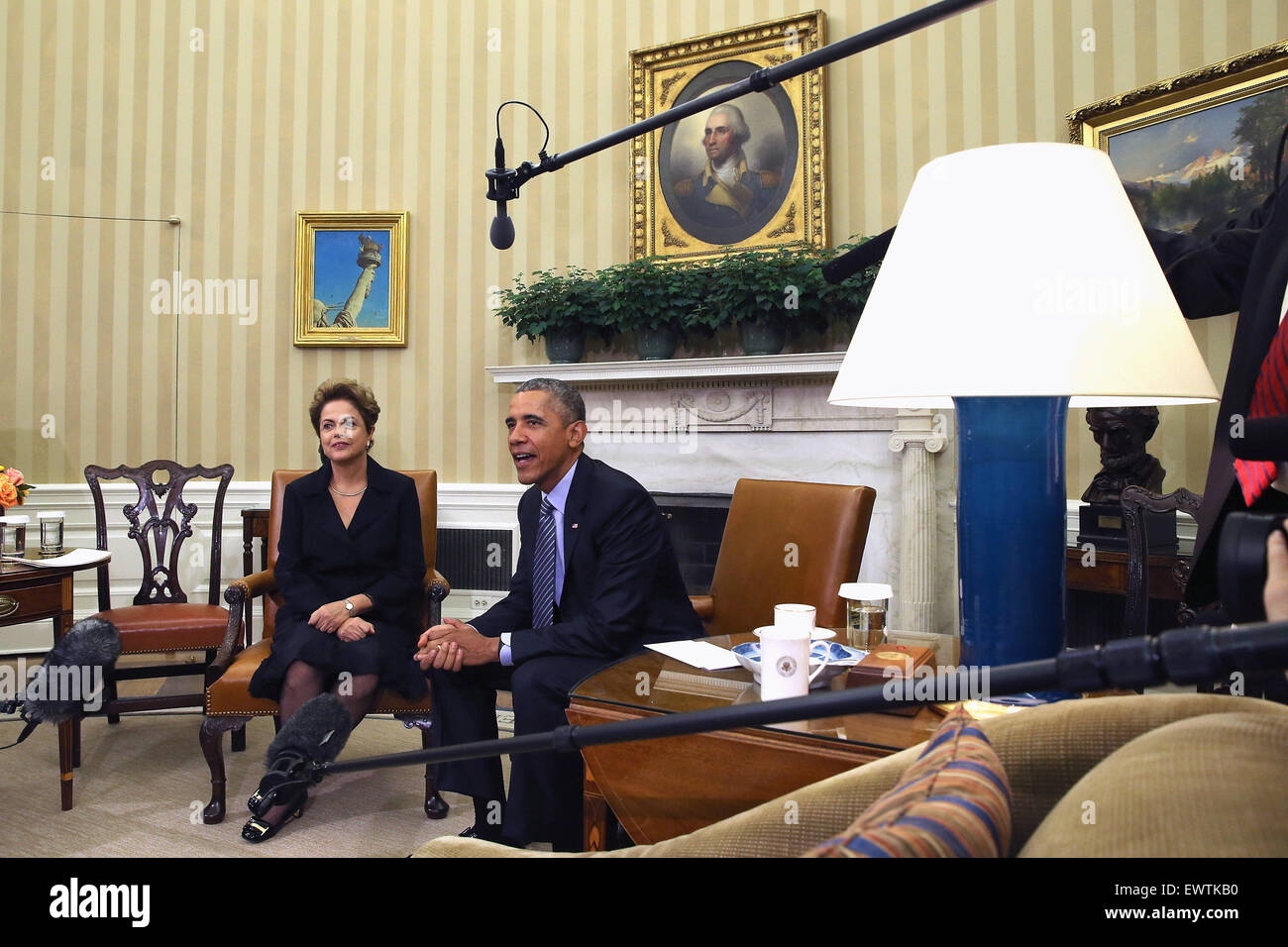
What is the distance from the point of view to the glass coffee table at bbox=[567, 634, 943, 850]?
1452mm

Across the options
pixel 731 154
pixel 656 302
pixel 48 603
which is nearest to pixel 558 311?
pixel 656 302

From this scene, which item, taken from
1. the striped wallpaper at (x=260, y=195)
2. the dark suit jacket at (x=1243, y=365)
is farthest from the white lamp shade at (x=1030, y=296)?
the striped wallpaper at (x=260, y=195)

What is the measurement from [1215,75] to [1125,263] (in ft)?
10.1

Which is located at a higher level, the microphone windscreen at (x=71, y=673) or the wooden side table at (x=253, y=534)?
the wooden side table at (x=253, y=534)

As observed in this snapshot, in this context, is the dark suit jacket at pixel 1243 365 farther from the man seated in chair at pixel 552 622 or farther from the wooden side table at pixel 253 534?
the wooden side table at pixel 253 534

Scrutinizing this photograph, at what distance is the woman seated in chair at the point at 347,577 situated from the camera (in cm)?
288

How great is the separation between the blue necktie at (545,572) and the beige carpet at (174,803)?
2.55ft

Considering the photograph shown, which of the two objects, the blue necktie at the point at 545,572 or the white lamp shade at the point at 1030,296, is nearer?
the white lamp shade at the point at 1030,296

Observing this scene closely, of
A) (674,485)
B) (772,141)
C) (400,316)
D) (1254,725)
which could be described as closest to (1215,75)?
(772,141)

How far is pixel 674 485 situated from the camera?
15.8 ft

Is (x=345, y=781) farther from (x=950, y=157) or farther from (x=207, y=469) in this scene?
(x=950, y=157)

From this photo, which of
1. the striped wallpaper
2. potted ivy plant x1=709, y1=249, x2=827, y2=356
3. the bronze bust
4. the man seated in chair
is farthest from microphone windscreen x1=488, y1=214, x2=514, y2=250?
the striped wallpaper

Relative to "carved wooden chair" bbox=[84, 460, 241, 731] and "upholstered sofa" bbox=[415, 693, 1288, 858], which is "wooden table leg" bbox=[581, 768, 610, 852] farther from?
→ "carved wooden chair" bbox=[84, 460, 241, 731]

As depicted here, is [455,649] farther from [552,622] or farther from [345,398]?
[345,398]
